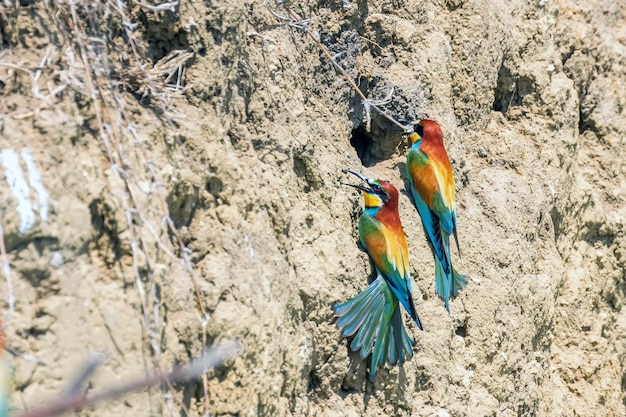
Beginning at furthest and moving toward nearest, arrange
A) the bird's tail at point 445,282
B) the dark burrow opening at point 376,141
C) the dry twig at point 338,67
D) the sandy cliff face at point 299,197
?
the dark burrow opening at point 376,141, the bird's tail at point 445,282, the dry twig at point 338,67, the sandy cliff face at point 299,197

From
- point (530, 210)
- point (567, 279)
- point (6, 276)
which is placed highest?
point (6, 276)

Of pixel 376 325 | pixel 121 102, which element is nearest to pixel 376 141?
pixel 376 325

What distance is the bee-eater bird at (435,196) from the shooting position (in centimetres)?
267

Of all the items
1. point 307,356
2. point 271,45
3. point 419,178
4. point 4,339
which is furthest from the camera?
point 419,178

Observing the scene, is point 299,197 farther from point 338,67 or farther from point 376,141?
point 376,141

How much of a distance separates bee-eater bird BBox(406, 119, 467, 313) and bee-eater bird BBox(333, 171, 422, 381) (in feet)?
0.71

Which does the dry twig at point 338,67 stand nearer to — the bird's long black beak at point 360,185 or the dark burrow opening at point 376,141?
the dark burrow opening at point 376,141

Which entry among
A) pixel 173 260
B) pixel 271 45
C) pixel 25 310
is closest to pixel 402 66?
pixel 271 45

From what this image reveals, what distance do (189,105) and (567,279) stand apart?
189 centimetres

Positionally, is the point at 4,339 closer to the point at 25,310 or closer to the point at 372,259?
the point at 25,310

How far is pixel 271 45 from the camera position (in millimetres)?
2332

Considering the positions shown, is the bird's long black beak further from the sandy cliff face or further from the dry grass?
the dry grass

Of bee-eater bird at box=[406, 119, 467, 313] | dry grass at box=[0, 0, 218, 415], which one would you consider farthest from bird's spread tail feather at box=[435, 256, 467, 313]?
dry grass at box=[0, 0, 218, 415]

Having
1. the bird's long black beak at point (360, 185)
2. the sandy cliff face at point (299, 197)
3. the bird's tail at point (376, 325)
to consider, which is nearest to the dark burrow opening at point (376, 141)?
the sandy cliff face at point (299, 197)
